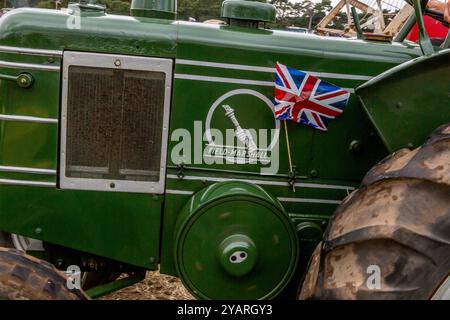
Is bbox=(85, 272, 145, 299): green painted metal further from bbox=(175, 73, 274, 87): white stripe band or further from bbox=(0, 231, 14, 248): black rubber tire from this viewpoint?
bbox=(175, 73, 274, 87): white stripe band

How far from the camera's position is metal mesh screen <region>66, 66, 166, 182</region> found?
2.75 meters

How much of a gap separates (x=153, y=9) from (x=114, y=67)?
1.52 feet

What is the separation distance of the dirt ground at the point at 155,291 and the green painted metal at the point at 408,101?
7.61 feet

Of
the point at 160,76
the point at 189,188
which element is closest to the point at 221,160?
the point at 189,188

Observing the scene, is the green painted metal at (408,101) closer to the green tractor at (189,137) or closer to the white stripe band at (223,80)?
the green tractor at (189,137)

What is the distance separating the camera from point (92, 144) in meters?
2.80

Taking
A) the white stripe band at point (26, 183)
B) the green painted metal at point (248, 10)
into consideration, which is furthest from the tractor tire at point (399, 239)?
the white stripe band at point (26, 183)

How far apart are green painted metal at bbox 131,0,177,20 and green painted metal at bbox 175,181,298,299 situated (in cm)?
98

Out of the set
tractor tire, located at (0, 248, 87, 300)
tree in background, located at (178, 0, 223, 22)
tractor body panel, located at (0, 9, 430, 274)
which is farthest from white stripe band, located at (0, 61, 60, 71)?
tree in background, located at (178, 0, 223, 22)

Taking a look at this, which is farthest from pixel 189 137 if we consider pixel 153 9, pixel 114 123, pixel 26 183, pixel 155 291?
pixel 155 291

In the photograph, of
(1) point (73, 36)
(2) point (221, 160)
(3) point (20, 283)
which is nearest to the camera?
(3) point (20, 283)

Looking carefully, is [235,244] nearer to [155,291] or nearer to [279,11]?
[155,291]
